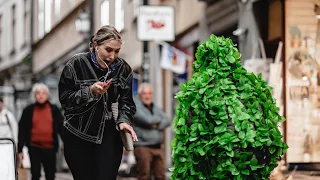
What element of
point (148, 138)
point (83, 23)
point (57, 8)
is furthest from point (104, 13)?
point (148, 138)

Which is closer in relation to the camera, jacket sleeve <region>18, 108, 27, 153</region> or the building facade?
jacket sleeve <region>18, 108, 27, 153</region>

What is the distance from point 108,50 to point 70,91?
1.43 feet

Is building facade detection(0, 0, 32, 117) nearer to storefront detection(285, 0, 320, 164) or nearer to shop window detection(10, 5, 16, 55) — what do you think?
shop window detection(10, 5, 16, 55)

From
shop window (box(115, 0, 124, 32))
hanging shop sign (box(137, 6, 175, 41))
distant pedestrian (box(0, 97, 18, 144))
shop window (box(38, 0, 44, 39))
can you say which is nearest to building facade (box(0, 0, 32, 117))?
shop window (box(38, 0, 44, 39))

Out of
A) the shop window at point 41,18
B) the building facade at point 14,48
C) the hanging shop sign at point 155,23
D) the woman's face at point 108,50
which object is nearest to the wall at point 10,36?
the building facade at point 14,48

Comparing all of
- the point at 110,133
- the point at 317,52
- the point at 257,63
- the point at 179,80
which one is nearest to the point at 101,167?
the point at 110,133

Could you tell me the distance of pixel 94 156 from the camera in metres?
7.32

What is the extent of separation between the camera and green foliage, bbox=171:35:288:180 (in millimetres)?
7352

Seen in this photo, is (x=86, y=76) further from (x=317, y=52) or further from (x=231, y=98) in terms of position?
(x=317, y=52)

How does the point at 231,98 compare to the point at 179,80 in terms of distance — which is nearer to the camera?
the point at 231,98

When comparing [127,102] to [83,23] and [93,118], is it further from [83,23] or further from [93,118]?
[83,23]

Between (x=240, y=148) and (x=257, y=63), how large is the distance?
7.66 meters

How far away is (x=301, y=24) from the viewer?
14133mm

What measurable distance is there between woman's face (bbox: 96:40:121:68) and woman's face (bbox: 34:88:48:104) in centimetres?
634
